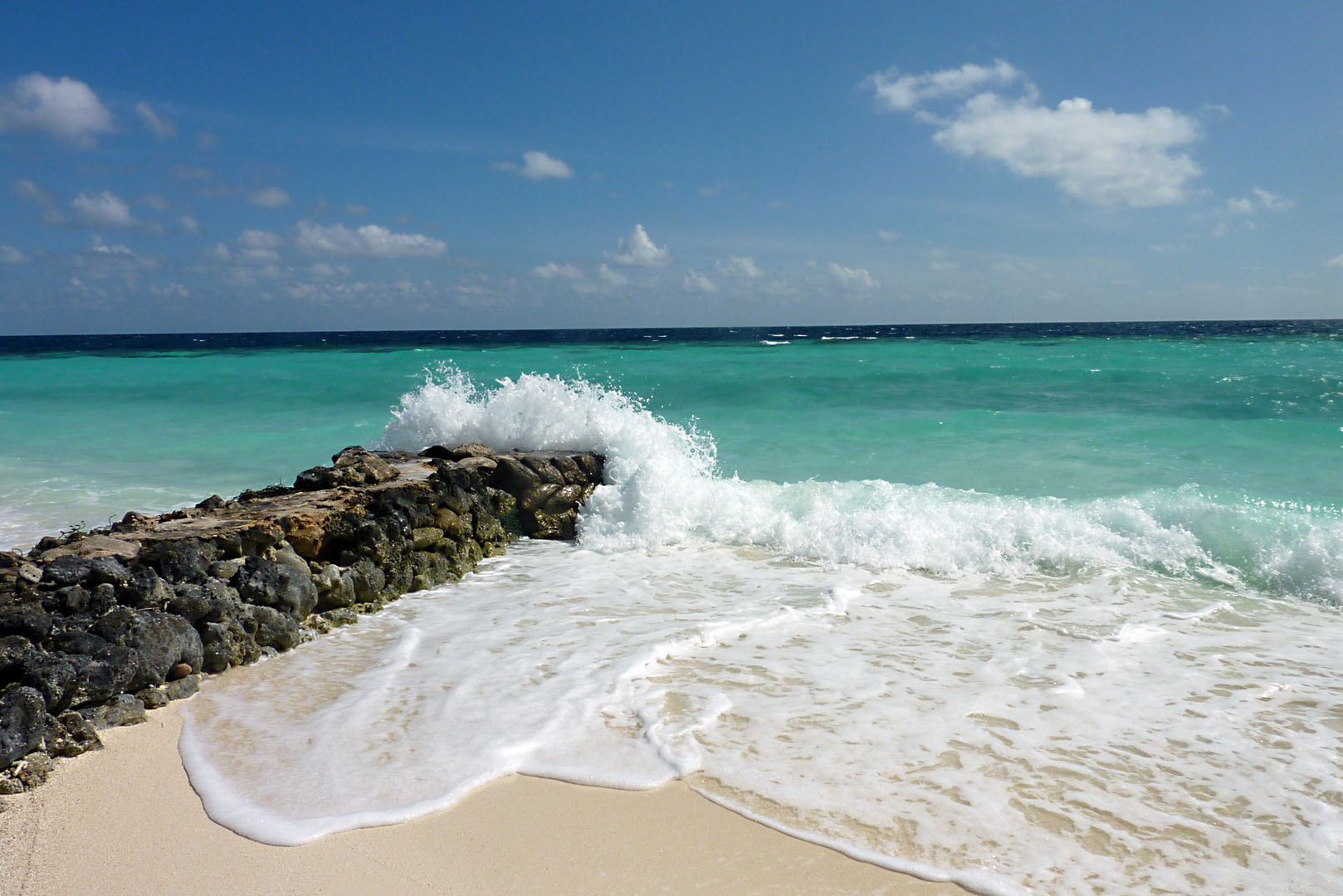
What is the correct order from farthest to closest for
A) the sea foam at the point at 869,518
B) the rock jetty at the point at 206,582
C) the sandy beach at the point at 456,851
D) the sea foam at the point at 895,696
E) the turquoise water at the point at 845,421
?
1. the turquoise water at the point at 845,421
2. the sea foam at the point at 869,518
3. the rock jetty at the point at 206,582
4. the sea foam at the point at 895,696
5. the sandy beach at the point at 456,851

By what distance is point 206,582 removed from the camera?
449 cm

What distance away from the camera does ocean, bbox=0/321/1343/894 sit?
294cm

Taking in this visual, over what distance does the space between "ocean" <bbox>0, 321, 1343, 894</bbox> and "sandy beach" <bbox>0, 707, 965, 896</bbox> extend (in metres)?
0.10

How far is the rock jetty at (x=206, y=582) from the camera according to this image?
11.4 ft

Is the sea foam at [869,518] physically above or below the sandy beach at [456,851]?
above

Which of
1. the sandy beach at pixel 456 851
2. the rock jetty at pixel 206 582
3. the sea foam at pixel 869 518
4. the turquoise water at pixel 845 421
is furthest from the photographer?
the turquoise water at pixel 845 421

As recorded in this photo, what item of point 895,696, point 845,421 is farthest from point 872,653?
point 845,421

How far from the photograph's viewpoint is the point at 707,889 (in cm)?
251

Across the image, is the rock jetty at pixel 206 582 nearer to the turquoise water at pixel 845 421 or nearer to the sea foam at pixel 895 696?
the sea foam at pixel 895 696

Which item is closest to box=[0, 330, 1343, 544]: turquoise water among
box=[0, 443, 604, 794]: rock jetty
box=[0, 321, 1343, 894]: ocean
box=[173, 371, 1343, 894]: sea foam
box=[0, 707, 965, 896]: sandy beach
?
box=[0, 321, 1343, 894]: ocean

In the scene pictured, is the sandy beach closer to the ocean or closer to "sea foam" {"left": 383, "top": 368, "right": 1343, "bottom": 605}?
the ocean

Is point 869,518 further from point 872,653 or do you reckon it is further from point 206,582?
point 206,582

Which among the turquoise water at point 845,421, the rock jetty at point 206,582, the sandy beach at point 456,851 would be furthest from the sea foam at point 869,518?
the sandy beach at point 456,851

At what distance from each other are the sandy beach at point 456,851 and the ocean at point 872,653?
0.33 ft
